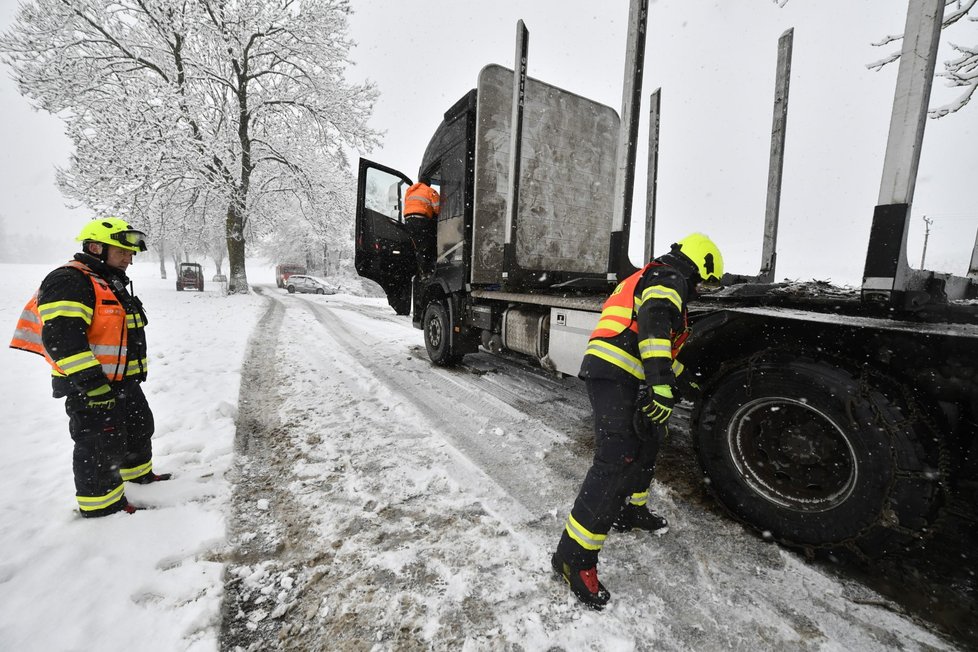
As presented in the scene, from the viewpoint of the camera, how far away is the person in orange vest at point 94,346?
2066 millimetres

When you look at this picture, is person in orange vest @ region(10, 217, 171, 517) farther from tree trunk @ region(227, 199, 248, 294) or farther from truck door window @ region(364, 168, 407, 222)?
tree trunk @ region(227, 199, 248, 294)

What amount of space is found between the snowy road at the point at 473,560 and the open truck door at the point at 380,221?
325 centimetres

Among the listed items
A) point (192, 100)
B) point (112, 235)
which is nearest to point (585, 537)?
point (112, 235)

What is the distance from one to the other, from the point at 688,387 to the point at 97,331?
11.3ft

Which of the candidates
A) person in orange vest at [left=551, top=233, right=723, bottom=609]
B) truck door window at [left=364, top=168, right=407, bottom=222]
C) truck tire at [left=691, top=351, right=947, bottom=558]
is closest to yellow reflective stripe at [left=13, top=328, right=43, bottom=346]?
person in orange vest at [left=551, top=233, right=723, bottom=609]

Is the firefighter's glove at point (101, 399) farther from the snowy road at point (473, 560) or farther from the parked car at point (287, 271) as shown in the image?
the parked car at point (287, 271)

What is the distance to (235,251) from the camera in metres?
16.2

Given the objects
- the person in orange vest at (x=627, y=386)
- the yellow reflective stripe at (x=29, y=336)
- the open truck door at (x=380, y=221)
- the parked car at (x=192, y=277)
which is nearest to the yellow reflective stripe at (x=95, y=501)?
the yellow reflective stripe at (x=29, y=336)

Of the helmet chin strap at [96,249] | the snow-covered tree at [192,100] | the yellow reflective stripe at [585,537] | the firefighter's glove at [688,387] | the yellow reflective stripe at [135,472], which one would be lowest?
the yellow reflective stripe at [135,472]

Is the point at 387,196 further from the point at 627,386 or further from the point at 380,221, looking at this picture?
the point at 627,386

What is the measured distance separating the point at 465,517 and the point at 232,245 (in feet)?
58.4

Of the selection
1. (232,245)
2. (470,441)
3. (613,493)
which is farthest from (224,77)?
(613,493)

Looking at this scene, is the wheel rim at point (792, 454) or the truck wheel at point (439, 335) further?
the truck wheel at point (439, 335)

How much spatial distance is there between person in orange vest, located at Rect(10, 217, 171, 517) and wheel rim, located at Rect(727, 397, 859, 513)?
349cm
